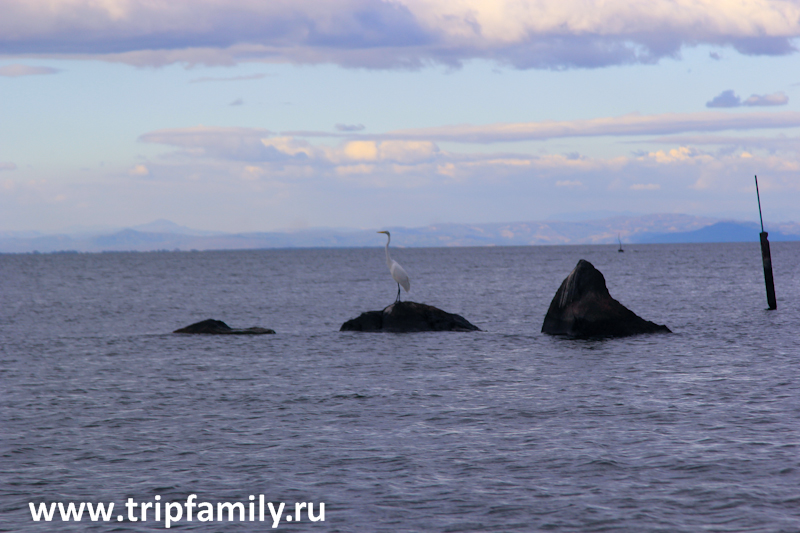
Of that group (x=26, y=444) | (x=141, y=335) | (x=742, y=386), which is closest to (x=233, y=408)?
(x=26, y=444)

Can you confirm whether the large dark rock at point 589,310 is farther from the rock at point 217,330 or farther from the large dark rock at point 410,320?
the rock at point 217,330

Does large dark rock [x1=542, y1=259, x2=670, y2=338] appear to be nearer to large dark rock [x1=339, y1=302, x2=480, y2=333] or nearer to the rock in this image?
large dark rock [x1=339, y1=302, x2=480, y2=333]

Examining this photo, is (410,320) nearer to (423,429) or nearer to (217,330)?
(217,330)

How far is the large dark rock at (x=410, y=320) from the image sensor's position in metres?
30.4

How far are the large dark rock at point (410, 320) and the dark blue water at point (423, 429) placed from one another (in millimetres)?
750

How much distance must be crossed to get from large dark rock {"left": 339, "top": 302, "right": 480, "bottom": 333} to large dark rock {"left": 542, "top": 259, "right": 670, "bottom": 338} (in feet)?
15.5

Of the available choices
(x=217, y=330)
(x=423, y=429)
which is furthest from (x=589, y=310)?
(x=217, y=330)

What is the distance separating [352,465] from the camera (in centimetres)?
1202

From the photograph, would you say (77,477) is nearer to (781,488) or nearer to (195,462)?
(195,462)

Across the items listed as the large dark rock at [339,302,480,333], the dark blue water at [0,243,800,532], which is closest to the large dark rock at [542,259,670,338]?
the dark blue water at [0,243,800,532]

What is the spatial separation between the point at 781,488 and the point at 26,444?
510 inches

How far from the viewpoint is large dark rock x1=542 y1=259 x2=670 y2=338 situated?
90.4 ft

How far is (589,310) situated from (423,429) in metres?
15.0

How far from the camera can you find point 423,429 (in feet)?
47.3
